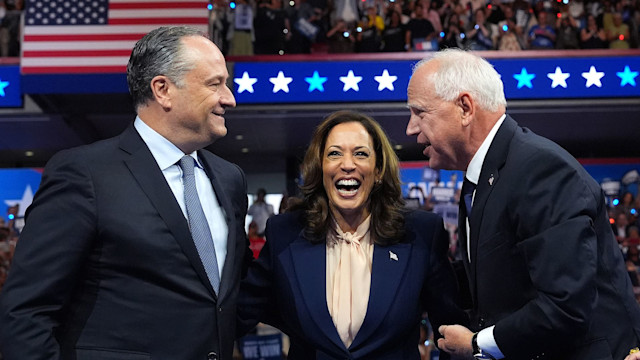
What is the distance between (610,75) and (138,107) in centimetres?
906

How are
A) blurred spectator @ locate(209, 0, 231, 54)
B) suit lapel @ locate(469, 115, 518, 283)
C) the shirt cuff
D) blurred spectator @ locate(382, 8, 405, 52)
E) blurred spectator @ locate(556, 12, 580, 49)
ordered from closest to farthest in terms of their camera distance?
the shirt cuff < suit lapel @ locate(469, 115, 518, 283) < blurred spectator @ locate(209, 0, 231, 54) < blurred spectator @ locate(382, 8, 405, 52) < blurred spectator @ locate(556, 12, 580, 49)

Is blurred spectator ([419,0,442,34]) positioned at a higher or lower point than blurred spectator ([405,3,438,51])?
higher

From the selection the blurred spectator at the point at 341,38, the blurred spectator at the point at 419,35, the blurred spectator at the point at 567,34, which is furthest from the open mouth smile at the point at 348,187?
the blurred spectator at the point at 567,34

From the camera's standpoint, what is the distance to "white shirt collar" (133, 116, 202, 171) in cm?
214

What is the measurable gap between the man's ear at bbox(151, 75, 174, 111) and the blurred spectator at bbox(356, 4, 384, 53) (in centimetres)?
821

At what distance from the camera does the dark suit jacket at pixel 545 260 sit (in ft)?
5.98

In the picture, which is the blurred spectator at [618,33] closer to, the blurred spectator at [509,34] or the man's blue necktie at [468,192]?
the blurred spectator at [509,34]

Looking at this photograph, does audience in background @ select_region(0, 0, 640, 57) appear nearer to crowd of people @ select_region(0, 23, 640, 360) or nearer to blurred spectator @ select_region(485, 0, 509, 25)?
blurred spectator @ select_region(485, 0, 509, 25)

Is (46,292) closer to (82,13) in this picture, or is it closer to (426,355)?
(426,355)

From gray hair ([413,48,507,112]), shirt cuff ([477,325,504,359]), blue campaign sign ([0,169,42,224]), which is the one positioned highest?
gray hair ([413,48,507,112])

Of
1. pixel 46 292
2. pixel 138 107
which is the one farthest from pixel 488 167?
pixel 46 292

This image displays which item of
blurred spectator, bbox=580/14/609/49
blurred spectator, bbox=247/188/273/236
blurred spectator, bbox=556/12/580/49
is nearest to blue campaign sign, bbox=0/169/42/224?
blurred spectator, bbox=247/188/273/236

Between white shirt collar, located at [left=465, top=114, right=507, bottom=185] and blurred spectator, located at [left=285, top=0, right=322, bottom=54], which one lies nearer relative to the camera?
white shirt collar, located at [left=465, top=114, right=507, bottom=185]

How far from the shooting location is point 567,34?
34.1ft
